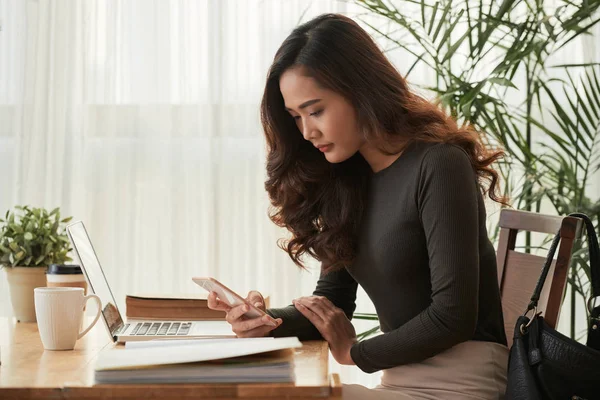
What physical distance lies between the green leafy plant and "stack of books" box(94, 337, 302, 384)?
2.70ft

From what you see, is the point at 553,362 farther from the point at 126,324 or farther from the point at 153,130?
the point at 153,130

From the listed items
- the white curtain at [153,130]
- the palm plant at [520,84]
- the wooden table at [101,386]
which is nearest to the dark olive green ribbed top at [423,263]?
the wooden table at [101,386]

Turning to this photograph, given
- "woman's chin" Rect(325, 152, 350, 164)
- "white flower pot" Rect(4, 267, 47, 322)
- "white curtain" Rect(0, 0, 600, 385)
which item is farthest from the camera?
"white curtain" Rect(0, 0, 600, 385)

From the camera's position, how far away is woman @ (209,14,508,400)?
1.40m

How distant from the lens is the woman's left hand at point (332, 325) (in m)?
1.52

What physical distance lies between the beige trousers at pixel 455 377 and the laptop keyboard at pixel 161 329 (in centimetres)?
34

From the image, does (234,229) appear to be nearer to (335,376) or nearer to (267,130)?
(267,130)

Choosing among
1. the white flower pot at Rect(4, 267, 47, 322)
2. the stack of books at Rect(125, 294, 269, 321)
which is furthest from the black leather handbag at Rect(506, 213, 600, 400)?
the white flower pot at Rect(4, 267, 47, 322)

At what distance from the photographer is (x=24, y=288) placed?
69.1 inches

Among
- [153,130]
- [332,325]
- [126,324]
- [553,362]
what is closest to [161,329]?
[126,324]

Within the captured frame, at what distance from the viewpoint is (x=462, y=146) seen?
5.11 feet

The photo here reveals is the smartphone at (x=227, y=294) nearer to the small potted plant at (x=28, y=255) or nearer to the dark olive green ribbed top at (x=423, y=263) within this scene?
the dark olive green ribbed top at (x=423, y=263)

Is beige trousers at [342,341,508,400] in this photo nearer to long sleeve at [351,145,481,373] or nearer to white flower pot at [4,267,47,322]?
long sleeve at [351,145,481,373]

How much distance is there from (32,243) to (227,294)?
604 millimetres
